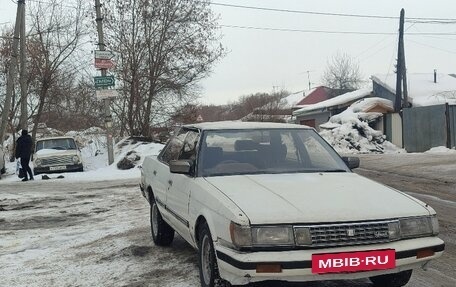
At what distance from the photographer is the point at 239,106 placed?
90.8m

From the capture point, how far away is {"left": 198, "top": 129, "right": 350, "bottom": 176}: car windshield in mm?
4973

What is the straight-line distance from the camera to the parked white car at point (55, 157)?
1827cm

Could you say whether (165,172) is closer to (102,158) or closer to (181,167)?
(181,167)

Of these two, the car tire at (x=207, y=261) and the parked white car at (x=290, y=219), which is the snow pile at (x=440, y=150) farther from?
the car tire at (x=207, y=261)

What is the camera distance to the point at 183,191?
505cm

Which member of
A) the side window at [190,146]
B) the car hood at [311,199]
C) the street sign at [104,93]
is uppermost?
the street sign at [104,93]

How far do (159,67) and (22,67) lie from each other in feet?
18.3

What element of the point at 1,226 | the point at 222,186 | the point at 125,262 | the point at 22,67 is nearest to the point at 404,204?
the point at 222,186

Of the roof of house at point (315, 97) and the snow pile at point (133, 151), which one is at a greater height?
the roof of house at point (315, 97)

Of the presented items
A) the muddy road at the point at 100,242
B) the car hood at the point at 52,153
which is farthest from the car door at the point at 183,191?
the car hood at the point at 52,153

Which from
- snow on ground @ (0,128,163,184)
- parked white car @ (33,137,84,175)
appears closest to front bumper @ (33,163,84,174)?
parked white car @ (33,137,84,175)

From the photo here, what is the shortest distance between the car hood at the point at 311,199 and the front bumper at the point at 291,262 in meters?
0.21

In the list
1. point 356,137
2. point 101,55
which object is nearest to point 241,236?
point 101,55

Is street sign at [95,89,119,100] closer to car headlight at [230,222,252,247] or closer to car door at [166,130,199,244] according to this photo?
car door at [166,130,199,244]
